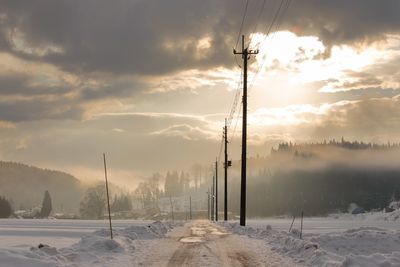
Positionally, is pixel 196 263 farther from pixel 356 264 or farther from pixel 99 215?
pixel 99 215

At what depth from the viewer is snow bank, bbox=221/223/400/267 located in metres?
14.5

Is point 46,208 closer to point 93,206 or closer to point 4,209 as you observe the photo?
point 93,206

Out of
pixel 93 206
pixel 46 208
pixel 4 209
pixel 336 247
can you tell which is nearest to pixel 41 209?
pixel 46 208

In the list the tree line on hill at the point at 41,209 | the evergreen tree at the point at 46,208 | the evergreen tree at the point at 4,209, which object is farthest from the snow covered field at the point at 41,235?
the evergreen tree at the point at 46,208

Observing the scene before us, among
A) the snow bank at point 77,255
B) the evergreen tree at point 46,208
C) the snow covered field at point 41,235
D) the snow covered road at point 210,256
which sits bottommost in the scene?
the evergreen tree at point 46,208

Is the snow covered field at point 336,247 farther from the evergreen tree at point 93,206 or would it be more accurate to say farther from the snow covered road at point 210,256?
the evergreen tree at point 93,206

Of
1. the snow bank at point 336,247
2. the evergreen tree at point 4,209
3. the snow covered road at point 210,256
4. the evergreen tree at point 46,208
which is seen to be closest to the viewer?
the snow bank at point 336,247

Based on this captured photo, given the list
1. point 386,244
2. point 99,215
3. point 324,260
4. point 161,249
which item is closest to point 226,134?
point 386,244

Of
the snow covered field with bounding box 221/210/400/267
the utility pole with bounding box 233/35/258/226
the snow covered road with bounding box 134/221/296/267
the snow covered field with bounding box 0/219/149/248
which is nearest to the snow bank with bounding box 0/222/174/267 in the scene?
the snow covered road with bounding box 134/221/296/267

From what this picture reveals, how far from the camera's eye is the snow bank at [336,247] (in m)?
14.5

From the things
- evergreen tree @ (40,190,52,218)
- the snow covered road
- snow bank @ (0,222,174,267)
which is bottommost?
evergreen tree @ (40,190,52,218)

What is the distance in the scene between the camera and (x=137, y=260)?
16.8 m

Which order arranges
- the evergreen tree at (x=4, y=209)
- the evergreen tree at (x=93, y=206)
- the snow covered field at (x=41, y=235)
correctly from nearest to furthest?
the snow covered field at (x=41, y=235) → the evergreen tree at (x=4, y=209) → the evergreen tree at (x=93, y=206)

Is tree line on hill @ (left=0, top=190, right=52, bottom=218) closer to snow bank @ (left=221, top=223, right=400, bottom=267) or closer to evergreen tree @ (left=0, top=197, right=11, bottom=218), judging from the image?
evergreen tree @ (left=0, top=197, right=11, bottom=218)
